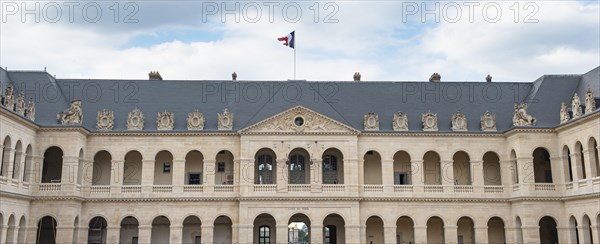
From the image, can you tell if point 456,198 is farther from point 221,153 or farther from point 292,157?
point 221,153

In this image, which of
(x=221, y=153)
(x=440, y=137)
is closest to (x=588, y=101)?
(x=440, y=137)

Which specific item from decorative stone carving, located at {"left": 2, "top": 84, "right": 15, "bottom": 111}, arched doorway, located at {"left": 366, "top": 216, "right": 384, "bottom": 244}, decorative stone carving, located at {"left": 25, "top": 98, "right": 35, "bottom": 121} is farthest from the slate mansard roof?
arched doorway, located at {"left": 366, "top": 216, "right": 384, "bottom": 244}

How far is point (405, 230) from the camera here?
4353cm

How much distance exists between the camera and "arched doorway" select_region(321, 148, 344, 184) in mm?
43344

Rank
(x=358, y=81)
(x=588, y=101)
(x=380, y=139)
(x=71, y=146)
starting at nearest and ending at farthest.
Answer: (x=588, y=101) < (x=71, y=146) < (x=380, y=139) < (x=358, y=81)

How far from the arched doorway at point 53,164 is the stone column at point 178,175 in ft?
26.1

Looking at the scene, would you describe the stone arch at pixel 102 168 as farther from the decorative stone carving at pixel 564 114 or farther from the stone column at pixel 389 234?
the decorative stone carving at pixel 564 114

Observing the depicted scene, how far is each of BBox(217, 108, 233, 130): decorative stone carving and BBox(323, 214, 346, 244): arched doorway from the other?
380 inches

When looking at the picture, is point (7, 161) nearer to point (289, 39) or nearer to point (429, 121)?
point (289, 39)

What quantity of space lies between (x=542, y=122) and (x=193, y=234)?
1014 inches

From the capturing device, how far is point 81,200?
40.2 meters

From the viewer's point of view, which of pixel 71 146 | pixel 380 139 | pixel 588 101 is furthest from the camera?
pixel 380 139

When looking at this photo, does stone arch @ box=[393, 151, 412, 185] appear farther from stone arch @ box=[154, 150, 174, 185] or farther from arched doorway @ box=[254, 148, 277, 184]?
stone arch @ box=[154, 150, 174, 185]

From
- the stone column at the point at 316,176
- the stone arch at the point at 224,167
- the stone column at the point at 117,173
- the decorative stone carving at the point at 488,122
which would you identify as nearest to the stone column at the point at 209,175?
the stone arch at the point at 224,167
